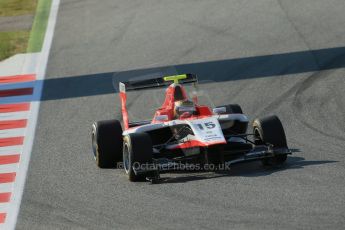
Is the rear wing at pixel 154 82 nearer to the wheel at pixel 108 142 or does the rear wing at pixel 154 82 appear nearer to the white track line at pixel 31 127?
the wheel at pixel 108 142

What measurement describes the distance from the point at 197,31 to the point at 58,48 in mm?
2895

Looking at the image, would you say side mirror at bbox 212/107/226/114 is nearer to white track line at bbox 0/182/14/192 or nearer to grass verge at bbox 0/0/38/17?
white track line at bbox 0/182/14/192

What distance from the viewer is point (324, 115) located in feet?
50.6

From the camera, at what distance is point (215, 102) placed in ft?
55.4

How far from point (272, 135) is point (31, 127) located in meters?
5.03

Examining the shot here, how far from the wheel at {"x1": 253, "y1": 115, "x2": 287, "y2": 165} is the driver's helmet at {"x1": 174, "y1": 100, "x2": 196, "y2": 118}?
0.92 meters

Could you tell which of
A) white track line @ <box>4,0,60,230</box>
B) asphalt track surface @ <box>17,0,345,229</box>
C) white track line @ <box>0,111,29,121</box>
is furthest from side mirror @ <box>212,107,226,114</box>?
white track line @ <box>0,111,29,121</box>

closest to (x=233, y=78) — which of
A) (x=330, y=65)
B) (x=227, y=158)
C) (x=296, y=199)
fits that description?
(x=330, y=65)

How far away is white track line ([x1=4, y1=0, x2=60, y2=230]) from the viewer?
38.1 feet

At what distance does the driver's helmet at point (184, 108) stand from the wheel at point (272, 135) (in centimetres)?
92

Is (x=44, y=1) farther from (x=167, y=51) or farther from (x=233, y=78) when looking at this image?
(x=233, y=78)

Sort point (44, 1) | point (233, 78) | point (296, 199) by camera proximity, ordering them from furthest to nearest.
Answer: point (44, 1) → point (233, 78) → point (296, 199)

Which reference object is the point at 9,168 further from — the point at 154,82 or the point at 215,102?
the point at 215,102

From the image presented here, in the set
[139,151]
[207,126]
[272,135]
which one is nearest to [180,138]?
[207,126]
